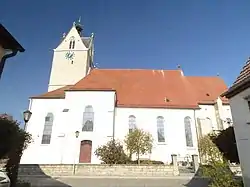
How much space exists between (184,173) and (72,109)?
13.4 meters

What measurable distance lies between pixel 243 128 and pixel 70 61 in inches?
1071

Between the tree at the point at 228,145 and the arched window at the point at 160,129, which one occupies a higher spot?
the arched window at the point at 160,129

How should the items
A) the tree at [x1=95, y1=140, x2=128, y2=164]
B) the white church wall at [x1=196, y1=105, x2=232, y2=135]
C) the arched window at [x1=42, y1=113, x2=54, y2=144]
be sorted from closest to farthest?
the tree at [x1=95, y1=140, x2=128, y2=164] → the arched window at [x1=42, y1=113, x2=54, y2=144] → the white church wall at [x1=196, y1=105, x2=232, y2=135]

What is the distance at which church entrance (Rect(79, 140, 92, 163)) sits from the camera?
77.5ft

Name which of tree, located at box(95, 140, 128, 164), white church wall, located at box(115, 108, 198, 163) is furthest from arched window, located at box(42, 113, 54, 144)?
tree, located at box(95, 140, 128, 164)

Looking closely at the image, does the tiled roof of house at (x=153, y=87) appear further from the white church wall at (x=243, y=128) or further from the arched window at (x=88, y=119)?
the white church wall at (x=243, y=128)

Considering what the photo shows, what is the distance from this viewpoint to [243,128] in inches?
404

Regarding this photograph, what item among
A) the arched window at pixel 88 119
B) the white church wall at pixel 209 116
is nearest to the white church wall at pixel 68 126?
the arched window at pixel 88 119

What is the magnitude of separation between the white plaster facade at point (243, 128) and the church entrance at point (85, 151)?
16312 mm

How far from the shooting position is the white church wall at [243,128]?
990 centimetres

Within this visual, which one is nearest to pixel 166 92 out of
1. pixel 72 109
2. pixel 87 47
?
pixel 72 109

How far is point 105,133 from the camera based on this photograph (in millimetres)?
24344

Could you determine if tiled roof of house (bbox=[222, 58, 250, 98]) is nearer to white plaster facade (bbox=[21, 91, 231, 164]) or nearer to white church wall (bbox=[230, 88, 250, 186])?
white church wall (bbox=[230, 88, 250, 186])

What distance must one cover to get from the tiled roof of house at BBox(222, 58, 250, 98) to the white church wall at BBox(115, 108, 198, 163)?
1495cm
